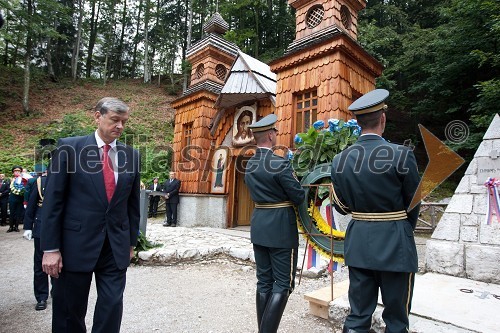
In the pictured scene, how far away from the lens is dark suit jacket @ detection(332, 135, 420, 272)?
7.13ft

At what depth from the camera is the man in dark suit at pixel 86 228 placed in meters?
2.25

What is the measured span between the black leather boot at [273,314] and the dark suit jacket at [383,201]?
96 centimetres

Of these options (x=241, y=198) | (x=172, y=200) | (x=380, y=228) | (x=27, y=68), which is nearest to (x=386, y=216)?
(x=380, y=228)

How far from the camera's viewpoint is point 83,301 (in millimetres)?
2359

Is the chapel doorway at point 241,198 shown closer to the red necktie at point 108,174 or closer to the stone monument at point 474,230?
the stone monument at point 474,230

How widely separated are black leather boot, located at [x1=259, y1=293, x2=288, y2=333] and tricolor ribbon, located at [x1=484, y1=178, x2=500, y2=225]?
360 cm

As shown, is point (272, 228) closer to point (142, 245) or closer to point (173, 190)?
point (142, 245)

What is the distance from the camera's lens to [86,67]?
122ft

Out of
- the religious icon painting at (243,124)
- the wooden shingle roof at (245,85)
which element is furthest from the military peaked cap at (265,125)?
the religious icon painting at (243,124)

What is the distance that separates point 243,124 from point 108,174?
880cm

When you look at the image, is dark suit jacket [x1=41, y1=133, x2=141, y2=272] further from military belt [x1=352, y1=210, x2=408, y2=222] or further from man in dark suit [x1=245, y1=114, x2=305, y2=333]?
military belt [x1=352, y1=210, x2=408, y2=222]

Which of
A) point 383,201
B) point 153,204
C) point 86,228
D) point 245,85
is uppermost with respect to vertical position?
point 245,85

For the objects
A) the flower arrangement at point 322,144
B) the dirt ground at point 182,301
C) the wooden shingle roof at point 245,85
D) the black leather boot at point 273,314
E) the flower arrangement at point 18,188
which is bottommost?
the dirt ground at point 182,301

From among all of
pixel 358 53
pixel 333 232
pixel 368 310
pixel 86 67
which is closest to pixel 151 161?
pixel 358 53
